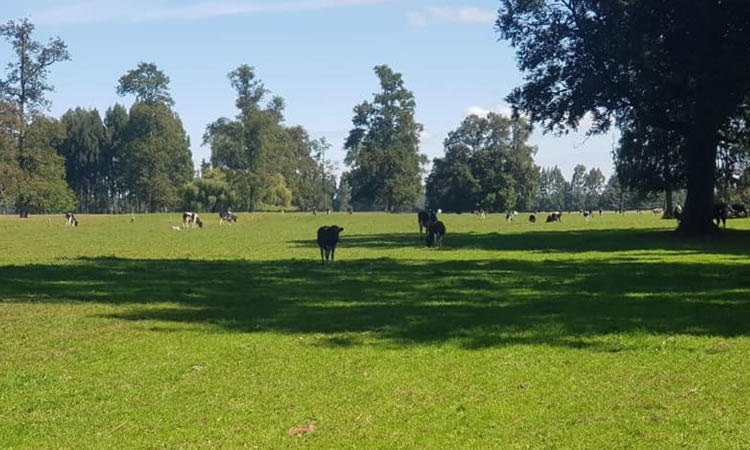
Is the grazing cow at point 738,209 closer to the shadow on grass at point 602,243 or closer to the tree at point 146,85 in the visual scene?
the shadow on grass at point 602,243

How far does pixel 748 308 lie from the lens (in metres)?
16.3

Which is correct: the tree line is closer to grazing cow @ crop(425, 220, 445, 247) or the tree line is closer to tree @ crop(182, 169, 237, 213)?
tree @ crop(182, 169, 237, 213)

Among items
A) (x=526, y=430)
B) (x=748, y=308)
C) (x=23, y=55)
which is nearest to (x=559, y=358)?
(x=526, y=430)

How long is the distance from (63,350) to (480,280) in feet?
40.7

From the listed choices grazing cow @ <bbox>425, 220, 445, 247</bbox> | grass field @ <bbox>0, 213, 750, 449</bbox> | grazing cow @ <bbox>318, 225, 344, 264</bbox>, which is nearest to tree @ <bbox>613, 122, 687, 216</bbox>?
grazing cow @ <bbox>425, 220, 445, 247</bbox>

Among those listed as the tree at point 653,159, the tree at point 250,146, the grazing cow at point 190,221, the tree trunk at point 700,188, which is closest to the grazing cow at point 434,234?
the tree trunk at point 700,188

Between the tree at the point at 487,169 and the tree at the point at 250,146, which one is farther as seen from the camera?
the tree at the point at 487,169

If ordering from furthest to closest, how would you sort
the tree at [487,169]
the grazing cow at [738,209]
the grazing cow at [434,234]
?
the tree at [487,169] → the grazing cow at [738,209] → the grazing cow at [434,234]

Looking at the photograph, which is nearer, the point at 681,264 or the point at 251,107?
the point at 681,264

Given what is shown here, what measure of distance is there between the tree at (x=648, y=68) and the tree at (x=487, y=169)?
315ft

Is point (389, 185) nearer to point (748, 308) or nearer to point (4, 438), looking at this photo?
point (748, 308)

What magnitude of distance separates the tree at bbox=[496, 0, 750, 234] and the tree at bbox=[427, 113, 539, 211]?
A: 9598 cm

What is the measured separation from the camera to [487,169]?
14275 cm

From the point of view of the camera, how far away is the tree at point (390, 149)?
128375mm
